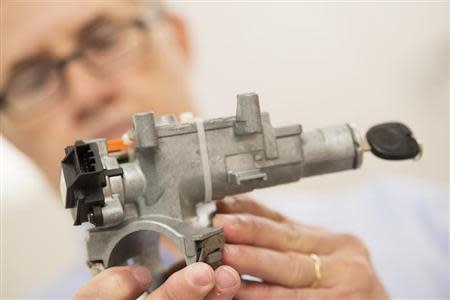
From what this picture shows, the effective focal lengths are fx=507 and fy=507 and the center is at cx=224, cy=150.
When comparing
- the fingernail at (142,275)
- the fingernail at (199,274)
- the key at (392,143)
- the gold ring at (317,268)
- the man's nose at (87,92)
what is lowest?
the gold ring at (317,268)

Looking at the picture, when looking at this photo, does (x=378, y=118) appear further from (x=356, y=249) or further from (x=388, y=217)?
(x=356, y=249)

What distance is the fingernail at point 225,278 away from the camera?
37cm

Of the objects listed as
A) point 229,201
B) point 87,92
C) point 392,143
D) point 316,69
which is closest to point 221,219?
point 229,201

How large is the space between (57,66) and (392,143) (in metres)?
0.55

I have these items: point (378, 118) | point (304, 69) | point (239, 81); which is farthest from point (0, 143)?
point (378, 118)

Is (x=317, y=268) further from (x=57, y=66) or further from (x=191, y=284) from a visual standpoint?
(x=57, y=66)

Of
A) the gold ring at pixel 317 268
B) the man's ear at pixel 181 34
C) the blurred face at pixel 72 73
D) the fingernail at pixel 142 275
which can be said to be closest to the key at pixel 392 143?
the gold ring at pixel 317 268

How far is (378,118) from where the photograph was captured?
99 centimetres

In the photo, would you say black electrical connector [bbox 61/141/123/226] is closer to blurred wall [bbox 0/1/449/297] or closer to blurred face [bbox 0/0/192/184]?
blurred face [bbox 0/0/192/184]

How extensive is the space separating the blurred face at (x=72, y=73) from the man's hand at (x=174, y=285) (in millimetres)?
435

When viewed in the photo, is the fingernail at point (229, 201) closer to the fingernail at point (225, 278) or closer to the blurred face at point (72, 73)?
the fingernail at point (225, 278)

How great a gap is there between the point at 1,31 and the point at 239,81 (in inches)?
16.4

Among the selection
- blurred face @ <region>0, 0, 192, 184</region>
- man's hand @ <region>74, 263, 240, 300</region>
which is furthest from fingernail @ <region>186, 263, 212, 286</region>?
blurred face @ <region>0, 0, 192, 184</region>

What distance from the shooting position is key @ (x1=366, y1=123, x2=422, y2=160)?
1.49 ft
